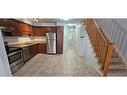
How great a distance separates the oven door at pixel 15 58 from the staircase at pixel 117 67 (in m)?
2.70

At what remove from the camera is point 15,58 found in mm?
3730

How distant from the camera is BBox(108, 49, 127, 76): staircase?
9.34 feet

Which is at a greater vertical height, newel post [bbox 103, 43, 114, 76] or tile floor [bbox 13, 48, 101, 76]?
newel post [bbox 103, 43, 114, 76]

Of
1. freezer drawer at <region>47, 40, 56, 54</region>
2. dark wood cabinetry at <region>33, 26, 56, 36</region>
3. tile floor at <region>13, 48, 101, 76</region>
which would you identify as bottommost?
tile floor at <region>13, 48, 101, 76</region>

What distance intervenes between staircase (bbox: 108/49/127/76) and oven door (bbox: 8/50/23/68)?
8.86 feet

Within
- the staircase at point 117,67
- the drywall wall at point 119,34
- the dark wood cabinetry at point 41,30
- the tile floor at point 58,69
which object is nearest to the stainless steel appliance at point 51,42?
the dark wood cabinetry at point 41,30

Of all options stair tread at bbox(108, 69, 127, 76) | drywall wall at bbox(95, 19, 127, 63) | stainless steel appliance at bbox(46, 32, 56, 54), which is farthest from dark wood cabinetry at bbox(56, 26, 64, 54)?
stair tread at bbox(108, 69, 127, 76)

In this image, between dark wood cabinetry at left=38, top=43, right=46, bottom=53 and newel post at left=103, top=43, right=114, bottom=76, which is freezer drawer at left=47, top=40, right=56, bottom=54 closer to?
dark wood cabinetry at left=38, top=43, right=46, bottom=53

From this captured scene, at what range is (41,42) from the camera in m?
7.30

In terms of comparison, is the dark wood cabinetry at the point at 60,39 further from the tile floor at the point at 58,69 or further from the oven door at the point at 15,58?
the oven door at the point at 15,58

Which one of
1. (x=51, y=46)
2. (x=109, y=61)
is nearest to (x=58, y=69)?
(x=109, y=61)
